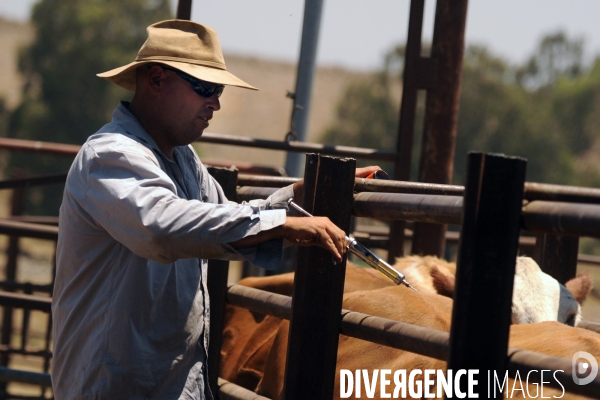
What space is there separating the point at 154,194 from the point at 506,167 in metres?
0.83

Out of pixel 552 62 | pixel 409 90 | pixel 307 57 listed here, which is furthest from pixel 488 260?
pixel 552 62

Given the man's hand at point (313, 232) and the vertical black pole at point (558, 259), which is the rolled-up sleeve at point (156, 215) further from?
the vertical black pole at point (558, 259)

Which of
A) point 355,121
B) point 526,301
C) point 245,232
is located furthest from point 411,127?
point 355,121

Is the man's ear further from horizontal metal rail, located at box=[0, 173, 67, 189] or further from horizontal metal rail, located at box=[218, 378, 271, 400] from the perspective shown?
horizontal metal rail, located at box=[0, 173, 67, 189]

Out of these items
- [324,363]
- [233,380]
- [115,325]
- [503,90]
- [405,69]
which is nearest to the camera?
[115,325]

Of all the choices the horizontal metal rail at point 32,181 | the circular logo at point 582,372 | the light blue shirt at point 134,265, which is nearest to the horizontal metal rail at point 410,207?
the light blue shirt at point 134,265

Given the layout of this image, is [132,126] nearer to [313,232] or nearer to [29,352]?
[313,232]

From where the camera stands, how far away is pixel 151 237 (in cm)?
209

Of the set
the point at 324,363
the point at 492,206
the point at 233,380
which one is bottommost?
the point at 233,380

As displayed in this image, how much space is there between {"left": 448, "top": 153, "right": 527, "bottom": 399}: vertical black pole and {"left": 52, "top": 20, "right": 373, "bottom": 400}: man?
0.36 meters

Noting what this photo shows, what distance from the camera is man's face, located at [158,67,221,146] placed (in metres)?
2.49

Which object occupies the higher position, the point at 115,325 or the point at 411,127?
the point at 411,127

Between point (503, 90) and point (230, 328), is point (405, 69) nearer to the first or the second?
point (230, 328)

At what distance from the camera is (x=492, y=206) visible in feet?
6.37
